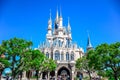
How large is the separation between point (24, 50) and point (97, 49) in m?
13.2

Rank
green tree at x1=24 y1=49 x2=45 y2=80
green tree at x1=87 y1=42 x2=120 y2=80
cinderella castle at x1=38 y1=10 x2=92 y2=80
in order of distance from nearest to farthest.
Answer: green tree at x1=87 y1=42 x2=120 y2=80 < green tree at x1=24 y1=49 x2=45 y2=80 < cinderella castle at x1=38 y1=10 x2=92 y2=80

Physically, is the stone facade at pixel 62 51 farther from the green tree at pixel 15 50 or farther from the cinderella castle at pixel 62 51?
the green tree at pixel 15 50

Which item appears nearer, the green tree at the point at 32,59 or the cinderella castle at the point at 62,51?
the green tree at the point at 32,59

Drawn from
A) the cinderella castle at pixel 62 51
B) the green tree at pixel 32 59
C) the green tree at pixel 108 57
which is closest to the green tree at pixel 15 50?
the green tree at pixel 32 59

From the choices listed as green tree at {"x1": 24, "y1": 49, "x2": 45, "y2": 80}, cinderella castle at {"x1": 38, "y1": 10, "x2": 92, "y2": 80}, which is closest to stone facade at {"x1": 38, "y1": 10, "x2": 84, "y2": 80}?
cinderella castle at {"x1": 38, "y1": 10, "x2": 92, "y2": 80}

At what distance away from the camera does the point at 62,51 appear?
76750 mm

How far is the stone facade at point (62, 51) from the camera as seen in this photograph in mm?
74312

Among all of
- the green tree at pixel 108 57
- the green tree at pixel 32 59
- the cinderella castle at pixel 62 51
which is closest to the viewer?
the green tree at pixel 108 57

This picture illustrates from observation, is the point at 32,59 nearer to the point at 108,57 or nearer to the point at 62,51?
the point at 108,57

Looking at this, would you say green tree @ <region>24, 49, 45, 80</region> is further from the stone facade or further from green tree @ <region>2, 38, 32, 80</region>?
the stone facade

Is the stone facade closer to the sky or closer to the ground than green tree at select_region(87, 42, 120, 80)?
closer to the sky

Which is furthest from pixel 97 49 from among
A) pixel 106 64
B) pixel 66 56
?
pixel 66 56

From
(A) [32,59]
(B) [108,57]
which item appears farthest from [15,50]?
(B) [108,57]

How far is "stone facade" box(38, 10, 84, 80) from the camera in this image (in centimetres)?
7431
